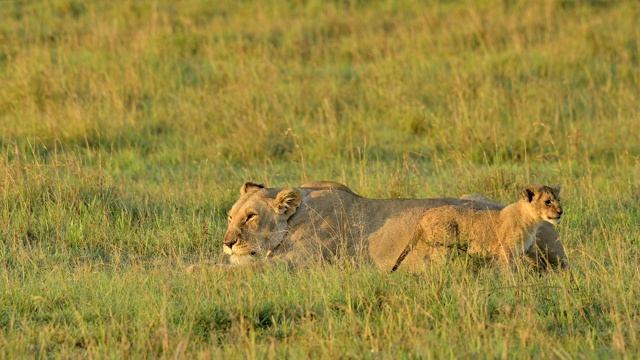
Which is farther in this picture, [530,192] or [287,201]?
[287,201]

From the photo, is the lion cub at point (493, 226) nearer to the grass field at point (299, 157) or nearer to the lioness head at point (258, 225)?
the grass field at point (299, 157)

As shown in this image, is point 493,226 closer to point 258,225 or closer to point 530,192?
point 530,192

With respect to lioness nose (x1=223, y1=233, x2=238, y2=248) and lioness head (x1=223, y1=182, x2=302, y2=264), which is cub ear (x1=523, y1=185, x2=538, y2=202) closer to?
lioness head (x1=223, y1=182, x2=302, y2=264)

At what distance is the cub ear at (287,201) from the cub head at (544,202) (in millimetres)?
1346

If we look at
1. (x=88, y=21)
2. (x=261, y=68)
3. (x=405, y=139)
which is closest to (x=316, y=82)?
(x=261, y=68)

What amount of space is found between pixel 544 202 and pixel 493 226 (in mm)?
373

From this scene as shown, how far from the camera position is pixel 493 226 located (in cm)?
590

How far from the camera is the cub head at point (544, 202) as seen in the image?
560 cm

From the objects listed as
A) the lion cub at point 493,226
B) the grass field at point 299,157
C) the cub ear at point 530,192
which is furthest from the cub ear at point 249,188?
the cub ear at point 530,192

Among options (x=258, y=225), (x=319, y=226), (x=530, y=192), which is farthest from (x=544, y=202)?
(x=258, y=225)

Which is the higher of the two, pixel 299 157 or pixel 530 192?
pixel 530 192

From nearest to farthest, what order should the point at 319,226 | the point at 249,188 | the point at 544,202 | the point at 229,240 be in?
the point at 544,202
the point at 229,240
the point at 319,226
the point at 249,188

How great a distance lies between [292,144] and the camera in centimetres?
1004

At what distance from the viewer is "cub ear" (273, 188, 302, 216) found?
6.16m
